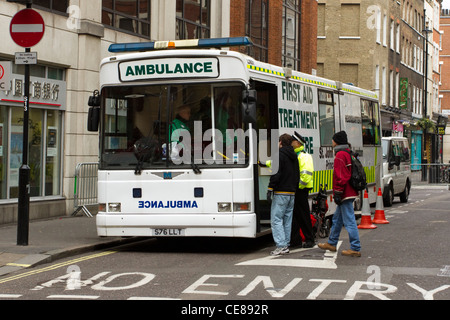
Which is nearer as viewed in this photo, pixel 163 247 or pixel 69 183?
pixel 163 247

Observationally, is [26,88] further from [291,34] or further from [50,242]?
[291,34]

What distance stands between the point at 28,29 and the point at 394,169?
14025mm

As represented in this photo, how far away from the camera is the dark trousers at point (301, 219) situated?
12.1 metres

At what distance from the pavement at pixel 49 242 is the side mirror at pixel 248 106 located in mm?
3430

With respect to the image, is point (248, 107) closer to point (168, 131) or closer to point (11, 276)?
point (168, 131)

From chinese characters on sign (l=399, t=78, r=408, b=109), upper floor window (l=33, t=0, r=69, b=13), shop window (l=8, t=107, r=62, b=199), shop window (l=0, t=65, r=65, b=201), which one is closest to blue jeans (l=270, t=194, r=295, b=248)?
shop window (l=0, t=65, r=65, b=201)

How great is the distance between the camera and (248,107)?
10773 mm

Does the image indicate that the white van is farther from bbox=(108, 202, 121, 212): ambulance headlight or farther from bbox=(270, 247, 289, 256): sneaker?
bbox=(108, 202, 121, 212): ambulance headlight

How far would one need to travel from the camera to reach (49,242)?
1252cm

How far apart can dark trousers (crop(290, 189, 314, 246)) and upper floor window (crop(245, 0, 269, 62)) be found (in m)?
17.5

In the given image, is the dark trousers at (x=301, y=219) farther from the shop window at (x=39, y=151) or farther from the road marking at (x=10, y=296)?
the shop window at (x=39, y=151)

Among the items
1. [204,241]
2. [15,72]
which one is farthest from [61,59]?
[204,241]

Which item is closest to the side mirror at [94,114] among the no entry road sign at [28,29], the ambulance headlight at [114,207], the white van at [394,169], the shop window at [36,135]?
the ambulance headlight at [114,207]

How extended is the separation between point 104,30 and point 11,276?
1052cm
